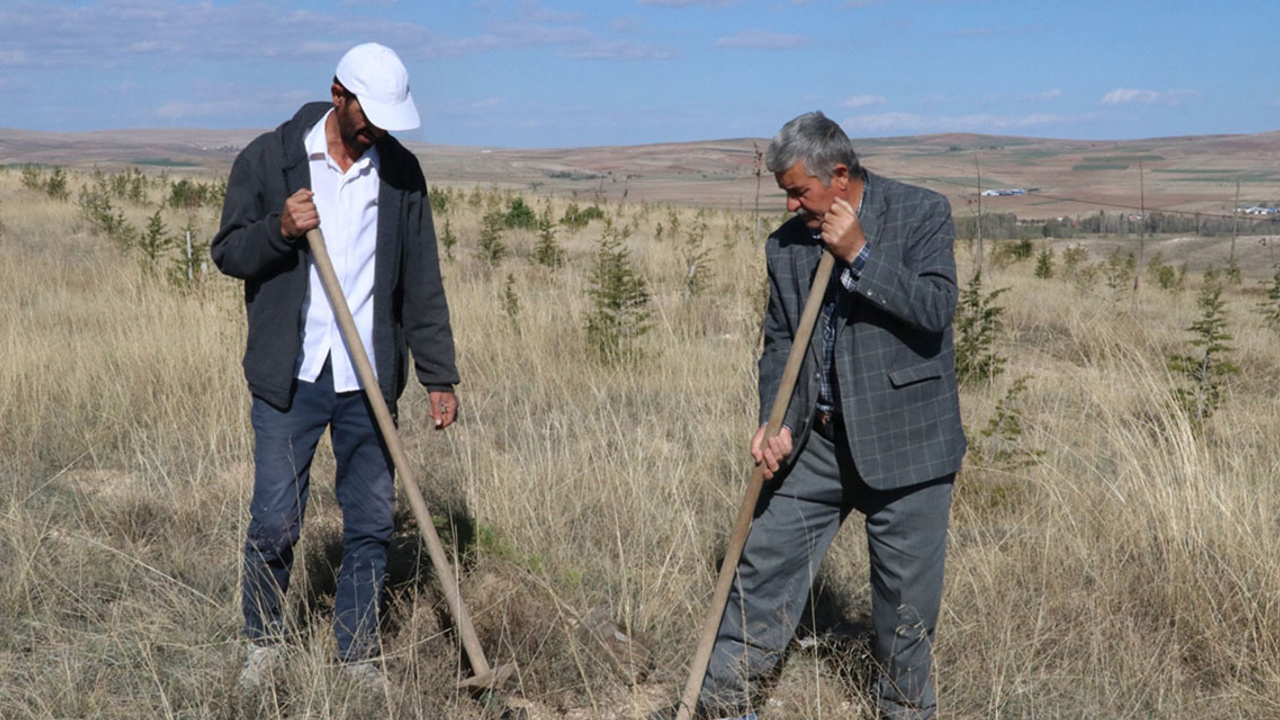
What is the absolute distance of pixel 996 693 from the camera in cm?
290

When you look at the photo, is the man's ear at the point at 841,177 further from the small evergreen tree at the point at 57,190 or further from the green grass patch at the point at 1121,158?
the green grass patch at the point at 1121,158

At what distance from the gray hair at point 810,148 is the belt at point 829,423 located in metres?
0.61

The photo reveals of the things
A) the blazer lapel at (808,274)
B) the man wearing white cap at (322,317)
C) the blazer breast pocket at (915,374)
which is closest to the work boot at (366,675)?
the man wearing white cap at (322,317)

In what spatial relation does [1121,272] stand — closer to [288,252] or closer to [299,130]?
[299,130]

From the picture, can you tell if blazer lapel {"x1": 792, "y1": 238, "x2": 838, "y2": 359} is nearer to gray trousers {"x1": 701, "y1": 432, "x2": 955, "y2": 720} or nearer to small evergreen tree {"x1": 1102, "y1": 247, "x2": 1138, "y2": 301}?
gray trousers {"x1": 701, "y1": 432, "x2": 955, "y2": 720}

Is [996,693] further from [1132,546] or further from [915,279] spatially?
[1132,546]

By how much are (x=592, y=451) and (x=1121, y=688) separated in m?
2.52

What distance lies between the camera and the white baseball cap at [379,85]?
9.11 ft

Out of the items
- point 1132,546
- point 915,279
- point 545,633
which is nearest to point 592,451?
point 545,633

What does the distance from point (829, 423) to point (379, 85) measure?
4.78ft

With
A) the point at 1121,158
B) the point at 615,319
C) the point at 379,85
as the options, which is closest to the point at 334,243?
the point at 379,85

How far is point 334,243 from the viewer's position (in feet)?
9.87

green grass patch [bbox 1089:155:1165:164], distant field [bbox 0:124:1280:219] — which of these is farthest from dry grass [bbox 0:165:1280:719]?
green grass patch [bbox 1089:155:1165:164]

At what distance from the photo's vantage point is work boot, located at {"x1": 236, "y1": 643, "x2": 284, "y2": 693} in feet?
9.56
